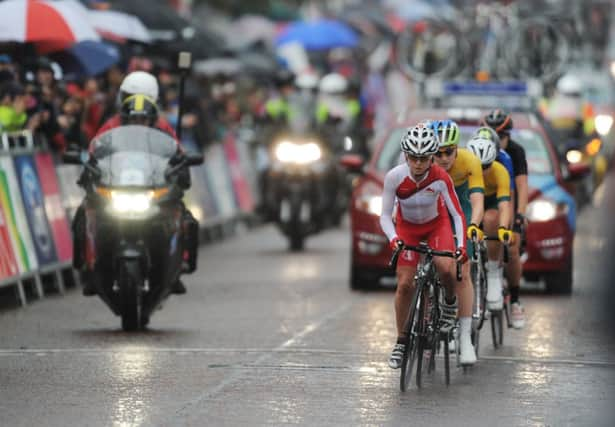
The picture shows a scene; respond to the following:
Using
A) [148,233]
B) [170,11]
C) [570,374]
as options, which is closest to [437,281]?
[570,374]

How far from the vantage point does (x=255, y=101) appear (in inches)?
1393

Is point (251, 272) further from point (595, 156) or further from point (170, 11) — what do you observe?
point (595, 156)

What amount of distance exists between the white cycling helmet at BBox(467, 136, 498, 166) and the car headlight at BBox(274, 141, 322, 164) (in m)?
12.0

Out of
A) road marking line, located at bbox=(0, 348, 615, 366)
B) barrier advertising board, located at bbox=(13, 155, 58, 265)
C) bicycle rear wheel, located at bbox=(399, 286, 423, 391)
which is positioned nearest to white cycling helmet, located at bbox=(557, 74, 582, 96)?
barrier advertising board, located at bbox=(13, 155, 58, 265)

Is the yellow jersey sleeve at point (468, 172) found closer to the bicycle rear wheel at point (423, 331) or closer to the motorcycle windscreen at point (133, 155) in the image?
the bicycle rear wheel at point (423, 331)

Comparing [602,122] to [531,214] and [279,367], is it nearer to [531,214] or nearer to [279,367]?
[531,214]

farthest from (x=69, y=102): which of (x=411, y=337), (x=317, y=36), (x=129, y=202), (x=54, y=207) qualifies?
(x=317, y=36)

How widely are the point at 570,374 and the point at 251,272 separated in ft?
30.7

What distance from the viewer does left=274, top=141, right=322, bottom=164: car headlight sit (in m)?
25.8

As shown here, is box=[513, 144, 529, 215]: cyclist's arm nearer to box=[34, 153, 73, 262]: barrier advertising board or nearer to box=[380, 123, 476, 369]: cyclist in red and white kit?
box=[380, 123, 476, 369]: cyclist in red and white kit

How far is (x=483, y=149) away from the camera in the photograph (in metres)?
13.8

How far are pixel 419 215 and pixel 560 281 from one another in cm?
674

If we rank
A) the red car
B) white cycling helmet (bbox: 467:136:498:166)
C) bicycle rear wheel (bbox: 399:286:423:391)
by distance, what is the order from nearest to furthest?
bicycle rear wheel (bbox: 399:286:423:391) → white cycling helmet (bbox: 467:136:498:166) → the red car

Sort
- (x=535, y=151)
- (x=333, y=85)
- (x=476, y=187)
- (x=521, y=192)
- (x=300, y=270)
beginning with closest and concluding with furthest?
(x=476, y=187) < (x=521, y=192) < (x=535, y=151) < (x=300, y=270) < (x=333, y=85)
